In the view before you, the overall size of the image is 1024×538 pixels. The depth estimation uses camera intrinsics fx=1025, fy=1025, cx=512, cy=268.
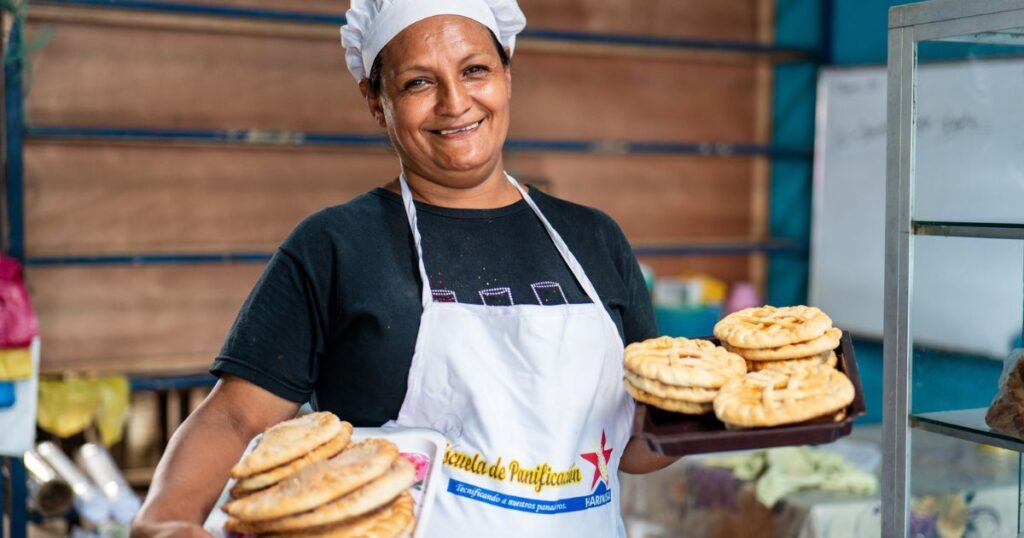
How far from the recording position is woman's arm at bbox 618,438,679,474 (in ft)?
5.11

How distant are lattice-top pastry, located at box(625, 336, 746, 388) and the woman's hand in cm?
53

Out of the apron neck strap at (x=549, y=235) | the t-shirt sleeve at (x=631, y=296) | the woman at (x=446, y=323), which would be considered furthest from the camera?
the t-shirt sleeve at (x=631, y=296)

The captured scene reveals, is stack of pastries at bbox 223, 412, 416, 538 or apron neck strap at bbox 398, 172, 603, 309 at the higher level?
apron neck strap at bbox 398, 172, 603, 309

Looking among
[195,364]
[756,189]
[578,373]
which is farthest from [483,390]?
[756,189]

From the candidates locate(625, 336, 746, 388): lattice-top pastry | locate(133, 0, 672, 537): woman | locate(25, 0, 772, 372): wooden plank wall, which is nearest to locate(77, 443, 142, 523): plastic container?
locate(25, 0, 772, 372): wooden plank wall

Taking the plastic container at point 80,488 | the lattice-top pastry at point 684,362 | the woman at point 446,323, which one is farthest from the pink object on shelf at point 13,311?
the lattice-top pastry at point 684,362

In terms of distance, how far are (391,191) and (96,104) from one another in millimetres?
2636

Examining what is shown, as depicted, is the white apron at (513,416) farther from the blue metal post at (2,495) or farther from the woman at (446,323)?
the blue metal post at (2,495)

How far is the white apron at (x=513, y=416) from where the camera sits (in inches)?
54.2

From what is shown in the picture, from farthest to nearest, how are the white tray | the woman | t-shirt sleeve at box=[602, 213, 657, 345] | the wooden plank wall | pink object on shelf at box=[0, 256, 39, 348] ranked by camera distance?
the wooden plank wall < pink object on shelf at box=[0, 256, 39, 348] < t-shirt sleeve at box=[602, 213, 657, 345] < the woman < the white tray

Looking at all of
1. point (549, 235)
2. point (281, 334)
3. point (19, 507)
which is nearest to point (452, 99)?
point (549, 235)

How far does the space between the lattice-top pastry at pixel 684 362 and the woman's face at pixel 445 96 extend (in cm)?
38

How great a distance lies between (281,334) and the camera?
4.53 feet

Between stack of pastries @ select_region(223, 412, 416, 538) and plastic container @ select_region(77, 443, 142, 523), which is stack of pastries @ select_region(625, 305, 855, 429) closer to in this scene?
stack of pastries @ select_region(223, 412, 416, 538)
